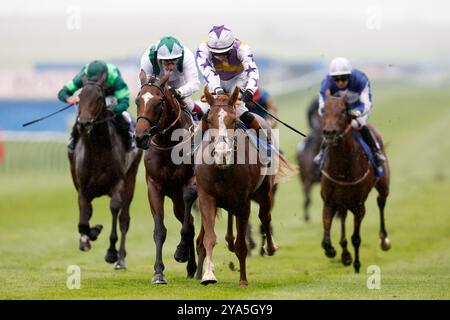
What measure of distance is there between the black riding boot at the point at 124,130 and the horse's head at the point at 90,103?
36.1 inches

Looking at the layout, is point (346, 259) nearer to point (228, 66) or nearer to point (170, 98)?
point (228, 66)

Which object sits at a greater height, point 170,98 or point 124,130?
point 170,98

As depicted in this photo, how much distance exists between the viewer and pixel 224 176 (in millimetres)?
10875

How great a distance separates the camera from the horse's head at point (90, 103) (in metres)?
12.6

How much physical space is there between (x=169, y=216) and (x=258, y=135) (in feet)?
40.0

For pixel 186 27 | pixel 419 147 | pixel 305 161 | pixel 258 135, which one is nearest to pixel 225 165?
pixel 258 135

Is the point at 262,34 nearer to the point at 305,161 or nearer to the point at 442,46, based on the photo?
the point at 442,46

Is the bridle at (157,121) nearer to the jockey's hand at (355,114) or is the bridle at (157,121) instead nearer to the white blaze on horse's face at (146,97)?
the white blaze on horse's face at (146,97)

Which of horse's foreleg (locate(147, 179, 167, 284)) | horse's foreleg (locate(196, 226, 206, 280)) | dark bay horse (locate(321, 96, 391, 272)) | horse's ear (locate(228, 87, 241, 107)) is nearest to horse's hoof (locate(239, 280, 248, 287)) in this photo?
horse's foreleg (locate(147, 179, 167, 284))

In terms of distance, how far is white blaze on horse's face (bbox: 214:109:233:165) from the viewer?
33.8ft

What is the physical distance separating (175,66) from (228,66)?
1.94ft

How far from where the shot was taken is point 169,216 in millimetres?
23938

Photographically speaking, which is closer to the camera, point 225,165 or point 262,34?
point 225,165

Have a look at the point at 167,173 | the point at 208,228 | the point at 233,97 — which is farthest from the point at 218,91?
the point at 208,228
